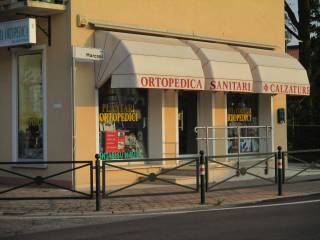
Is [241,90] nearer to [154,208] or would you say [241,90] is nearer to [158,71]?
[158,71]

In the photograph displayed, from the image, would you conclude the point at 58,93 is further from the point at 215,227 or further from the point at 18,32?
the point at 215,227

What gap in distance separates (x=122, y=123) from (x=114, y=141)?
0.63m

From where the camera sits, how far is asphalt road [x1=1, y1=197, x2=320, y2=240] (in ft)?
31.6

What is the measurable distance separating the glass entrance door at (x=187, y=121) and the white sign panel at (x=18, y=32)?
5382mm

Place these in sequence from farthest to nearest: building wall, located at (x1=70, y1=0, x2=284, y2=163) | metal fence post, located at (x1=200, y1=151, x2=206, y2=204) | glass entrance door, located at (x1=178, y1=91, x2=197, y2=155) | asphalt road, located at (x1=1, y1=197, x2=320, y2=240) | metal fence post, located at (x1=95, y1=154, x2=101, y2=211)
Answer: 1. glass entrance door, located at (x1=178, y1=91, x2=197, y2=155)
2. building wall, located at (x1=70, y1=0, x2=284, y2=163)
3. metal fence post, located at (x1=200, y1=151, x2=206, y2=204)
4. metal fence post, located at (x1=95, y1=154, x2=101, y2=211)
5. asphalt road, located at (x1=1, y1=197, x2=320, y2=240)

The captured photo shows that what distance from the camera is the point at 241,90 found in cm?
1889

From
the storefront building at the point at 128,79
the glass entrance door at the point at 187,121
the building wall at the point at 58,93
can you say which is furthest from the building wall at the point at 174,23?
the glass entrance door at the point at 187,121

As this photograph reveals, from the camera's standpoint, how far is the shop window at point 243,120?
67.2ft

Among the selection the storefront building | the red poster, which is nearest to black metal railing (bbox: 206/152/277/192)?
the storefront building

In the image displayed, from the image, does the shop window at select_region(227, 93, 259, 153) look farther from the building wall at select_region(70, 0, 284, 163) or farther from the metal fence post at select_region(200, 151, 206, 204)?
the metal fence post at select_region(200, 151, 206, 204)

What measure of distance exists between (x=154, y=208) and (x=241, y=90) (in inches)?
277

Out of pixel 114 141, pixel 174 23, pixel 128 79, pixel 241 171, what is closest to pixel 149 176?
pixel 241 171

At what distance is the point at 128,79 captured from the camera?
16.0 metres

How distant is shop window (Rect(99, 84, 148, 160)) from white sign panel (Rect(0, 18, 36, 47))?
248cm
